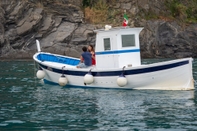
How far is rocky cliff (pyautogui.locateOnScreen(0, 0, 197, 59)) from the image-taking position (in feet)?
143

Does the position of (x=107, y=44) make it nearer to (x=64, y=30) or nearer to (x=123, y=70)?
(x=123, y=70)

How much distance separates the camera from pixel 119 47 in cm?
2081

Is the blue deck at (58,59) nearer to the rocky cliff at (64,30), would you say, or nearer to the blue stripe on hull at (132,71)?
the blue stripe on hull at (132,71)

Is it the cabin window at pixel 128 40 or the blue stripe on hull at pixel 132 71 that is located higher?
the cabin window at pixel 128 40

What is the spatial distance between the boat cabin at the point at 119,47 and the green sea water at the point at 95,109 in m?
1.47

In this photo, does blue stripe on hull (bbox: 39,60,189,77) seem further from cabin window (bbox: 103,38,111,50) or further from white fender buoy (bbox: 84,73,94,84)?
cabin window (bbox: 103,38,111,50)

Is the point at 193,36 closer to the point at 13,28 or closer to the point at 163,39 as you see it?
the point at 163,39

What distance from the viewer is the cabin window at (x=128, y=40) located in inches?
824

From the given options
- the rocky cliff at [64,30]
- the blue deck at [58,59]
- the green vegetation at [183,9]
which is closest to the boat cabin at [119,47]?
the blue deck at [58,59]

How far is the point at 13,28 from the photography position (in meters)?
44.0

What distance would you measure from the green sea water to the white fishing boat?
1.66 ft

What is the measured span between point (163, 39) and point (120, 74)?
28500mm

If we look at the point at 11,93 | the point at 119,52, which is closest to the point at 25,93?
the point at 11,93

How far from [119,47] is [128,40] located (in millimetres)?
574
